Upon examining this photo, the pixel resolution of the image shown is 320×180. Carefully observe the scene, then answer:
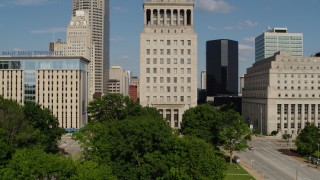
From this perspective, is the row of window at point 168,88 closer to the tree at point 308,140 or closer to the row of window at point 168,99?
the row of window at point 168,99

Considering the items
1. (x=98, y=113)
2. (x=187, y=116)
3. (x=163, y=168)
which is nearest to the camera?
(x=163, y=168)

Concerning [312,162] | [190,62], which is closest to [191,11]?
[190,62]

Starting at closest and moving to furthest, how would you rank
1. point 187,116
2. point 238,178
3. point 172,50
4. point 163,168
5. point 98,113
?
point 163,168, point 238,178, point 187,116, point 98,113, point 172,50

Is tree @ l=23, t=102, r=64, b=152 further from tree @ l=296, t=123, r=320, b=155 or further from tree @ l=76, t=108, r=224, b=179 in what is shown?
tree @ l=296, t=123, r=320, b=155

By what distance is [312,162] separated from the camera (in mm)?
126000

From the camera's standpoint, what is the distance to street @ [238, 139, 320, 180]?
106 m

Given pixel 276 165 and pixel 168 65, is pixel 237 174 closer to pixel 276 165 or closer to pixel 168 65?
pixel 276 165

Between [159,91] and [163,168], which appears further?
[159,91]

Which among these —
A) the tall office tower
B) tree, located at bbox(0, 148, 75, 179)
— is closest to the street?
the tall office tower

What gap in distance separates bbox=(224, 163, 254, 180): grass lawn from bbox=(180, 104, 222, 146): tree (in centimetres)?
1118

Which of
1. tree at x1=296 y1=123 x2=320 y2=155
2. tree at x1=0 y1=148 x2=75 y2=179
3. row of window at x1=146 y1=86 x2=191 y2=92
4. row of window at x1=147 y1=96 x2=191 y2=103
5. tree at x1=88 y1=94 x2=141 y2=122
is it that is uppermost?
row of window at x1=146 y1=86 x2=191 y2=92

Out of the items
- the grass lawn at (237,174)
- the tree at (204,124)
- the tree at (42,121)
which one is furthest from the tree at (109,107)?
the grass lawn at (237,174)

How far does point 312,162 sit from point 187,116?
42397 mm

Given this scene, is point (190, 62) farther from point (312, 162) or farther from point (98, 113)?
point (312, 162)
